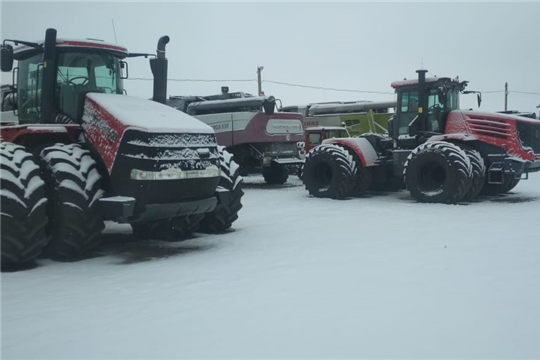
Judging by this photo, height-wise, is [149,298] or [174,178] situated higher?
[174,178]

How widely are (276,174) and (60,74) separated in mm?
10444

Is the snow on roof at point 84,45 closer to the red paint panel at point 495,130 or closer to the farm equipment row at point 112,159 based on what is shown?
the farm equipment row at point 112,159

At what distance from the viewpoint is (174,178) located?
22.3 feet

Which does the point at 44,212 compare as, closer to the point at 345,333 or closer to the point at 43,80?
the point at 43,80

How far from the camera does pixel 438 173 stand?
12.5 meters

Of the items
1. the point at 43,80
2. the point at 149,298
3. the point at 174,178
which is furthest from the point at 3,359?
the point at 43,80

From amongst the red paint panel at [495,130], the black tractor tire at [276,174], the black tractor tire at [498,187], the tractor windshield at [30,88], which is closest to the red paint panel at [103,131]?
the tractor windshield at [30,88]

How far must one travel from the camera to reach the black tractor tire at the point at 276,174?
57.1ft

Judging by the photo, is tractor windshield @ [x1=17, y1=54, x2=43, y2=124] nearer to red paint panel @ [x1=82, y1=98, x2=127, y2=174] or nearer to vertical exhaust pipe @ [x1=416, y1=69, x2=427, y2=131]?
red paint panel @ [x1=82, y1=98, x2=127, y2=174]

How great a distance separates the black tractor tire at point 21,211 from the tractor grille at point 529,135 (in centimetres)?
994

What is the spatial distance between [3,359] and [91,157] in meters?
3.55

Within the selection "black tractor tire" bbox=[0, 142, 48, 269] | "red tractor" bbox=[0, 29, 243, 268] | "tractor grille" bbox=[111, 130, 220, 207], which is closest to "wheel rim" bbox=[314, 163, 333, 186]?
"red tractor" bbox=[0, 29, 243, 268]

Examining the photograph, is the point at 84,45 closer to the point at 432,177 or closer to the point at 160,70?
the point at 160,70

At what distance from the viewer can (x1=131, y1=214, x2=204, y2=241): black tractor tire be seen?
26.8 ft
